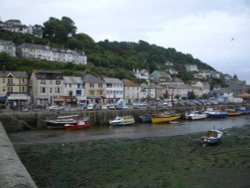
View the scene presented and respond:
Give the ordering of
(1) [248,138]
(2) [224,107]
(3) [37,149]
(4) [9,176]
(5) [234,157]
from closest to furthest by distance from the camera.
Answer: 1. (4) [9,176]
2. (5) [234,157]
3. (3) [37,149]
4. (1) [248,138]
5. (2) [224,107]

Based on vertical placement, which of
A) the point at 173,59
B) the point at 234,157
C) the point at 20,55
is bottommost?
the point at 234,157

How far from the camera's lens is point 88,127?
48375mm

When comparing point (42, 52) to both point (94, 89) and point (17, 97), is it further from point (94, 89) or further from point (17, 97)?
point (17, 97)

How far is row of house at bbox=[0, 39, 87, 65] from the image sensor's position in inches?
3466

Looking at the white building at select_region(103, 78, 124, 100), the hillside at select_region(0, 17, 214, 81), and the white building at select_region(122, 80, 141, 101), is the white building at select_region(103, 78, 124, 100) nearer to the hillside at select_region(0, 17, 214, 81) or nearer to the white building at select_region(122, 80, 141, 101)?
the white building at select_region(122, 80, 141, 101)

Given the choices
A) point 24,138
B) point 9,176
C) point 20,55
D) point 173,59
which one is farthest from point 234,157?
point 173,59

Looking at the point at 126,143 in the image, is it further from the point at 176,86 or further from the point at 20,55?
the point at 176,86

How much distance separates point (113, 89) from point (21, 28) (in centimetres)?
5914

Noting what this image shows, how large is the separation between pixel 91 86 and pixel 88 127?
2516 centimetres

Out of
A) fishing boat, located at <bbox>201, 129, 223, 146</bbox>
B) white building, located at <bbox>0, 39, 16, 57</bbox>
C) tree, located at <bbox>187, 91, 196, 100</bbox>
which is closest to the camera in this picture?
fishing boat, located at <bbox>201, 129, 223, 146</bbox>

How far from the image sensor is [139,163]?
76.9ft

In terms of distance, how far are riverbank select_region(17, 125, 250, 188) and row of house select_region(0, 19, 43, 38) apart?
295 ft

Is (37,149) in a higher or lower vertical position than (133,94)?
lower

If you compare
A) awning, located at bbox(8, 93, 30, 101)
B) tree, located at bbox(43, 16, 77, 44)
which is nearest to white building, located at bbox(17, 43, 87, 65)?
tree, located at bbox(43, 16, 77, 44)
